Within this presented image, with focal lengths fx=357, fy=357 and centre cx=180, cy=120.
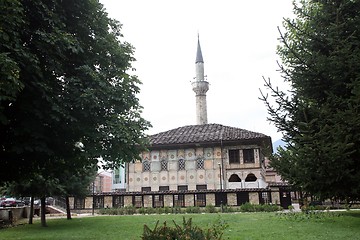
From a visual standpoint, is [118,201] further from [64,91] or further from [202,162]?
[64,91]

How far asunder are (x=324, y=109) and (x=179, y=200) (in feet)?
86.6

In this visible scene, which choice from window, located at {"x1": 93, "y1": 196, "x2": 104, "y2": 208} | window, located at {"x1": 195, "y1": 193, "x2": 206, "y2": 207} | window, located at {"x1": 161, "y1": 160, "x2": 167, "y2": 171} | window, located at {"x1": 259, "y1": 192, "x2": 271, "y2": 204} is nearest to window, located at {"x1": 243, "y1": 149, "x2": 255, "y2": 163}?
window, located at {"x1": 259, "y1": 192, "x2": 271, "y2": 204}

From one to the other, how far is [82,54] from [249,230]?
9120mm

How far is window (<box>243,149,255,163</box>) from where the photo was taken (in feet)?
125

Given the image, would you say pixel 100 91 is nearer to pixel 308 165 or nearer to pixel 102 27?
pixel 102 27

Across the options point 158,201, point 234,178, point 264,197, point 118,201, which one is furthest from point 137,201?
point 264,197

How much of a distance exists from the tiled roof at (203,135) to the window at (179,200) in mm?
7038

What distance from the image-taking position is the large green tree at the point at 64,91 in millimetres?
9492

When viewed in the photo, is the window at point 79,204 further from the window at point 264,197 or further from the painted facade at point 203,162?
the window at point 264,197

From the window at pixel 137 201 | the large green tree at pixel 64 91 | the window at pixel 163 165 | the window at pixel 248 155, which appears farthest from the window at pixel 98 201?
the large green tree at pixel 64 91

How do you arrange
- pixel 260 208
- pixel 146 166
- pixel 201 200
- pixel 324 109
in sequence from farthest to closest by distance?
1. pixel 146 166
2. pixel 201 200
3. pixel 260 208
4. pixel 324 109

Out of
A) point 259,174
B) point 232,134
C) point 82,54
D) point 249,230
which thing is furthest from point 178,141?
point 82,54

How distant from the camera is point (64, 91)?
10562 mm

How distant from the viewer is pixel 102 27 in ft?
40.8
